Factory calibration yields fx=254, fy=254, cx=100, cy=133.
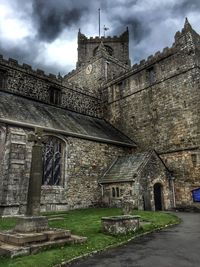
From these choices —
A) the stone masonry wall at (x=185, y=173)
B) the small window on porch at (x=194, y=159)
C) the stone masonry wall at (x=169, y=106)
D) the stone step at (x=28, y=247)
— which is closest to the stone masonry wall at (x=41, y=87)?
the stone masonry wall at (x=169, y=106)

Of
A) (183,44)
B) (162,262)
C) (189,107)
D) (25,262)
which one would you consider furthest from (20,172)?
(183,44)

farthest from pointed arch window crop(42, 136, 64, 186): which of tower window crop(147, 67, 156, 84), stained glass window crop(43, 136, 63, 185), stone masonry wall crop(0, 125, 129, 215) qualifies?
tower window crop(147, 67, 156, 84)

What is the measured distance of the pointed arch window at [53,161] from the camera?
16.9 m

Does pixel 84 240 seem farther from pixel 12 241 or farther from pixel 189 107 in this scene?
pixel 189 107

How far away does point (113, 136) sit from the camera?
22.1 meters

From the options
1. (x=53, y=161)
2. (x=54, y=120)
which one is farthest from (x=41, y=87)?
(x=53, y=161)

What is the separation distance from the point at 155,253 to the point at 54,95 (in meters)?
18.5

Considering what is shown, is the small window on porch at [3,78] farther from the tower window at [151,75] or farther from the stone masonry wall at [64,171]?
the tower window at [151,75]

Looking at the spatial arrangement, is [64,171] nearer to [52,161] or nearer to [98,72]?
[52,161]

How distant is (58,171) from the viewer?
1744 centimetres

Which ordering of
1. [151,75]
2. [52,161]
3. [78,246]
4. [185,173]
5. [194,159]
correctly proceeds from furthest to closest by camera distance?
1. [151,75]
2. [185,173]
3. [194,159]
4. [52,161]
5. [78,246]

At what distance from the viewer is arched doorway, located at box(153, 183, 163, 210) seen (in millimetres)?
17922

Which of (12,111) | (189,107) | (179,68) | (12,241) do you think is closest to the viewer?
(12,241)

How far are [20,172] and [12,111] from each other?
4239mm
